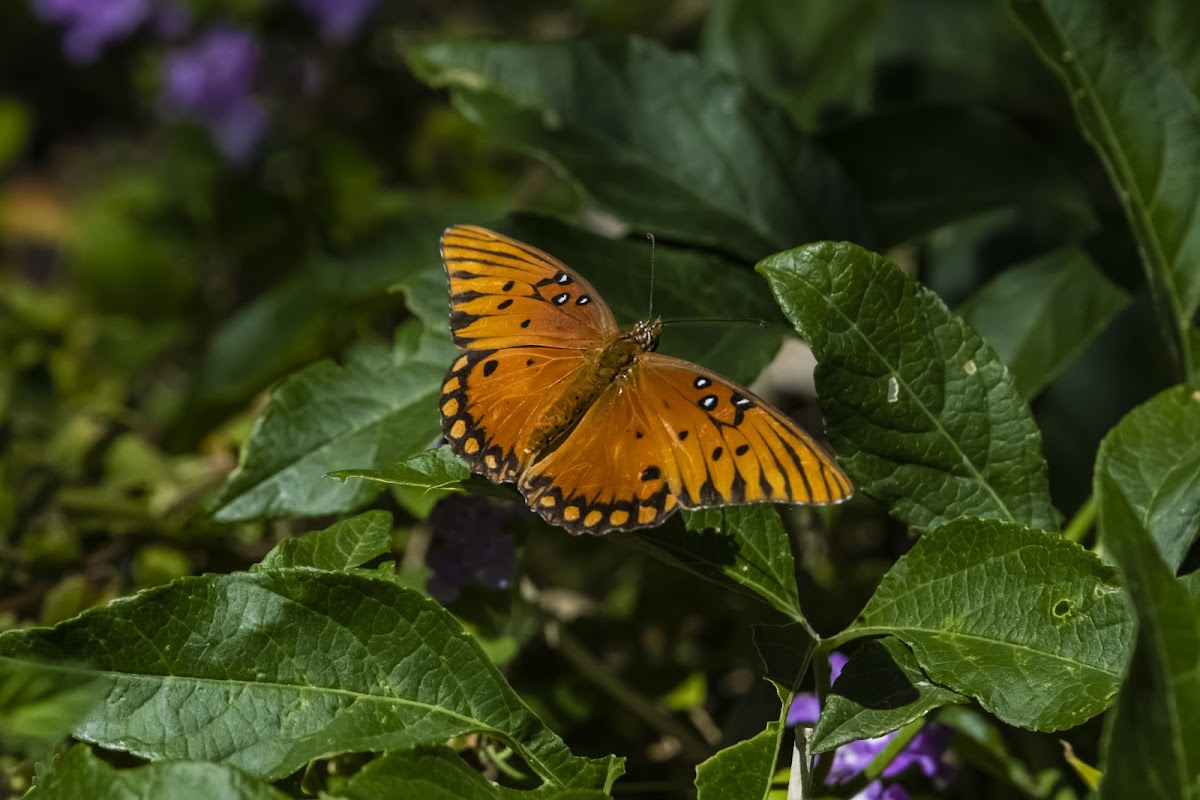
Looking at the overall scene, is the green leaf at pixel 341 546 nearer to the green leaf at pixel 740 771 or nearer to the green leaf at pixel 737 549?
the green leaf at pixel 737 549

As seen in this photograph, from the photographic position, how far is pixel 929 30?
2.15 metres

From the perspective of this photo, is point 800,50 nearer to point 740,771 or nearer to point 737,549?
point 737,549

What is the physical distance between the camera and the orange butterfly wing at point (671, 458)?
893 millimetres

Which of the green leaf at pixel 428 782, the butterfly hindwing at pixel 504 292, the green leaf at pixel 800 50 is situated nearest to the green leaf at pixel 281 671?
the green leaf at pixel 428 782

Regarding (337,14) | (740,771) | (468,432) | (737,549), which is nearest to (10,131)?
(337,14)

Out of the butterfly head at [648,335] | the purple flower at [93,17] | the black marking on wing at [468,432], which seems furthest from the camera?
the purple flower at [93,17]

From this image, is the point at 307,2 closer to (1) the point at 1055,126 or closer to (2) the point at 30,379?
(2) the point at 30,379

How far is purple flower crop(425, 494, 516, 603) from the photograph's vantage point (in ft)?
3.64

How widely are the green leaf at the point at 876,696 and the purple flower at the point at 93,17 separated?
2627mm

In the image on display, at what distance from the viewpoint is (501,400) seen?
1122mm

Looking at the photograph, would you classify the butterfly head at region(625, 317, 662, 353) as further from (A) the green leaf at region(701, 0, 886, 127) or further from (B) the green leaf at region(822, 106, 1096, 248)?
(A) the green leaf at region(701, 0, 886, 127)

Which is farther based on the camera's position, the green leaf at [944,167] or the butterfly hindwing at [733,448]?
the green leaf at [944,167]

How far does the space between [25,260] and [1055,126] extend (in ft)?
8.90

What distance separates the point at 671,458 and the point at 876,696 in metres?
0.24
